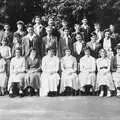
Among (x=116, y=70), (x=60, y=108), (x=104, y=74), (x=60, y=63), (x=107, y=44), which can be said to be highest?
(x=107, y=44)

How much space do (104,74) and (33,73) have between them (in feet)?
5.81

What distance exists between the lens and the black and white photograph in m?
9.02

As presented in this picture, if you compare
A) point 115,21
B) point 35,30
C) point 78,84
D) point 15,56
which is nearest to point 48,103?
point 78,84

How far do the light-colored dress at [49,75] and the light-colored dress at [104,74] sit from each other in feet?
3.36

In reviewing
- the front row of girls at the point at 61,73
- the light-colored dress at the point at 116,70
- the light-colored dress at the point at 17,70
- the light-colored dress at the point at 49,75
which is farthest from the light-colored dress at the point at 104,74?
the light-colored dress at the point at 17,70

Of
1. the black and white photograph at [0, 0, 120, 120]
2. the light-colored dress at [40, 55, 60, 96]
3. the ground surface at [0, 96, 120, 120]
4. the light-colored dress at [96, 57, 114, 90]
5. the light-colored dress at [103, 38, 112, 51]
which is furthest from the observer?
the light-colored dress at [103, 38, 112, 51]

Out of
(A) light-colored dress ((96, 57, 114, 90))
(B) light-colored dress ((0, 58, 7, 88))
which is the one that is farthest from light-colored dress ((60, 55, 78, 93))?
(B) light-colored dress ((0, 58, 7, 88))

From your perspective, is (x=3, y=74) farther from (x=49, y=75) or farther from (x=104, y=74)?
(x=104, y=74)

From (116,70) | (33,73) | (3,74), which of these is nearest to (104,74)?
(116,70)

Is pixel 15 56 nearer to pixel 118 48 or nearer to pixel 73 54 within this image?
pixel 73 54

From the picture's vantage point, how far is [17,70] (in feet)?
33.7

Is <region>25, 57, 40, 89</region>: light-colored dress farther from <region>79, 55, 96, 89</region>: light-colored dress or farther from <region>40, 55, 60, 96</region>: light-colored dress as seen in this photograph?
<region>79, 55, 96, 89</region>: light-colored dress

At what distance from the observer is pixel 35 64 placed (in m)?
10.3

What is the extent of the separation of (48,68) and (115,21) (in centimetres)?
348
